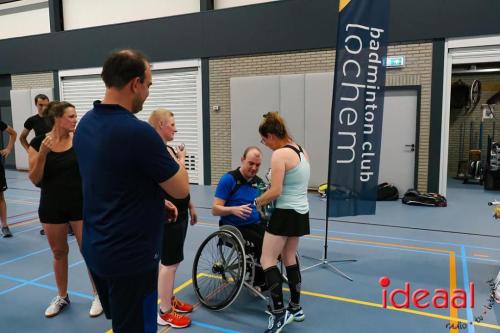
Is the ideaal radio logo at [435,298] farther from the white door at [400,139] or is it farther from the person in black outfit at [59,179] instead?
the white door at [400,139]

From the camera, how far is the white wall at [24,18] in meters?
11.2

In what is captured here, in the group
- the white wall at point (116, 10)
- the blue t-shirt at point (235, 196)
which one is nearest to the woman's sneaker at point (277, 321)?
the blue t-shirt at point (235, 196)

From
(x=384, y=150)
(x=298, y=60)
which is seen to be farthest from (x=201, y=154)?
(x=384, y=150)

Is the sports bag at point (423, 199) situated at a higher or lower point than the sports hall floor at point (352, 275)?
higher

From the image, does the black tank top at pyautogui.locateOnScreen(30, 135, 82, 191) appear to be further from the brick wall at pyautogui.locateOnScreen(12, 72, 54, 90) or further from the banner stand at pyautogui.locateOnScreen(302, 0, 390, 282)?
the brick wall at pyautogui.locateOnScreen(12, 72, 54, 90)

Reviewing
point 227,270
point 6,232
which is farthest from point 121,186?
point 6,232

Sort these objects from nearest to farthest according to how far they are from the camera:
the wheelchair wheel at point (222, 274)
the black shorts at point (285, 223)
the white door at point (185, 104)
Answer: the black shorts at point (285, 223), the wheelchair wheel at point (222, 274), the white door at point (185, 104)

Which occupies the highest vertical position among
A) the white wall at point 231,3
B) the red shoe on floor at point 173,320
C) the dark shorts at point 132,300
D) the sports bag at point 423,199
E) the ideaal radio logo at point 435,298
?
the white wall at point 231,3

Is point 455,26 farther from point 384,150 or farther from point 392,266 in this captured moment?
point 392,266

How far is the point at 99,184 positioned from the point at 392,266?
324 cm

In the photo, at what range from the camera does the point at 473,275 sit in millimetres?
3596

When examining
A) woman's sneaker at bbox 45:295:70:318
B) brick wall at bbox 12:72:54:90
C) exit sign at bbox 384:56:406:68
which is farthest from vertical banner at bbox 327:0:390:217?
brick wall at bbox 12:72:54:90

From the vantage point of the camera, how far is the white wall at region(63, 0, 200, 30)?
366 inches

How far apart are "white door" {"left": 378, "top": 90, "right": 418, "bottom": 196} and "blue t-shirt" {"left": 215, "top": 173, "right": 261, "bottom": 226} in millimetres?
4751
